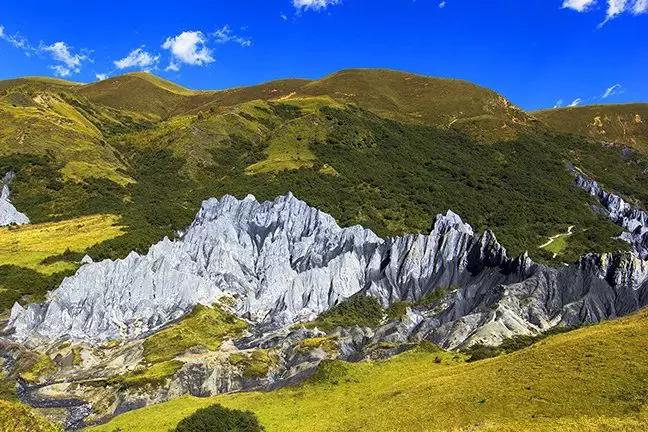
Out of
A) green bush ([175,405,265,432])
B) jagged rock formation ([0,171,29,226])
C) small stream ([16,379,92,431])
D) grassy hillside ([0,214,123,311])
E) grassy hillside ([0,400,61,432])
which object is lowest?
small stream ([16,379,92,431])

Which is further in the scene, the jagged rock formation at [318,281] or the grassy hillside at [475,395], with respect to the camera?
the jagged rock formation at [318,281]

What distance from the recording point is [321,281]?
13062cm

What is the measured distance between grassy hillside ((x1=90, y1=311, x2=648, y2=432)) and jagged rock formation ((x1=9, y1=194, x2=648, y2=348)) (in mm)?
29466

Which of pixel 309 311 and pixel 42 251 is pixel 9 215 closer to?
pixel 42 251

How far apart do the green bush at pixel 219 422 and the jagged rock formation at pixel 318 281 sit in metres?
42.0

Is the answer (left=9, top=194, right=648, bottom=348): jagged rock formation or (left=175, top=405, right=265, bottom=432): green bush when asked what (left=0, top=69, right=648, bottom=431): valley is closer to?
(left=9, top=194, right=648, bottom=348): jagged rock formation

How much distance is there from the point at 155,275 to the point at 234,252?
2120cm

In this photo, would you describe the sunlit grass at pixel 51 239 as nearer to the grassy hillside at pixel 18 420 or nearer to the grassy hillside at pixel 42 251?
the grassy hillside at pixel 42 251

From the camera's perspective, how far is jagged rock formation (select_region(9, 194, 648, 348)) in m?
104

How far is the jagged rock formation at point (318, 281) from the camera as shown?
104 meters

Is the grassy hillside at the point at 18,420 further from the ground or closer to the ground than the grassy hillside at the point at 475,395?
further from the ground

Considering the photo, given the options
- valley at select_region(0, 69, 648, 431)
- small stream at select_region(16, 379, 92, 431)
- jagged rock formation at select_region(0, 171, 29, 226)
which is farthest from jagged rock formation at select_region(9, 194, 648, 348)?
jagged rock formation at select_region(0, 171, 29, 226)

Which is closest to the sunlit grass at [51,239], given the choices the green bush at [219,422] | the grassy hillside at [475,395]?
the grassy hillside at [475,395]

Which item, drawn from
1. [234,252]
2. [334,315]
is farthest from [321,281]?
[234,252]
